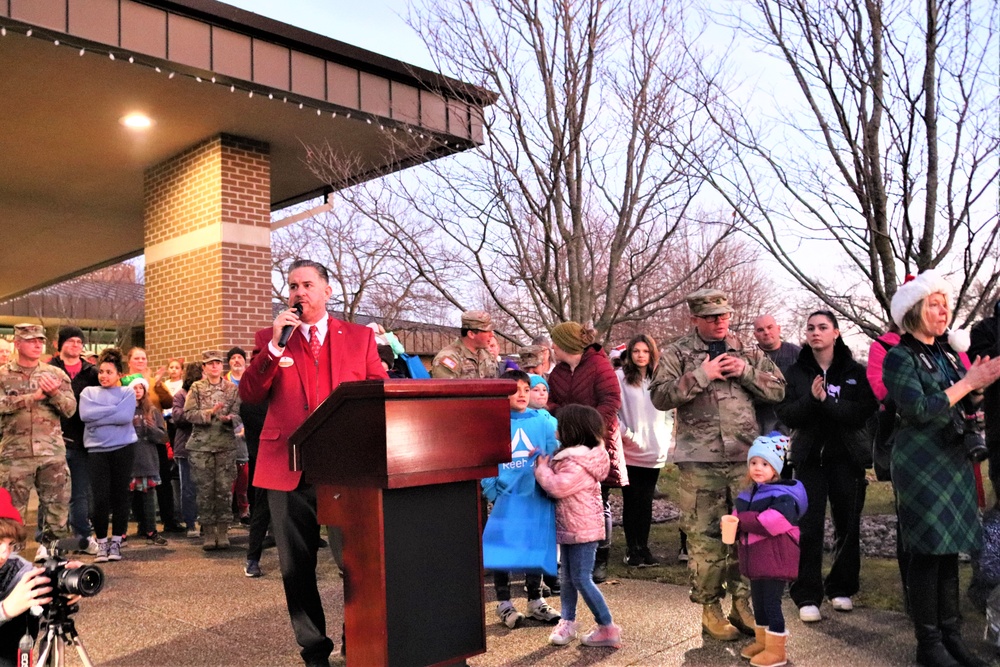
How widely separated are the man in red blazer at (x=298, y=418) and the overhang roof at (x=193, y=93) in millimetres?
4608

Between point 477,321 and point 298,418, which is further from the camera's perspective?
point 477,321

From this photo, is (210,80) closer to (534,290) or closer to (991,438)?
(534,290)

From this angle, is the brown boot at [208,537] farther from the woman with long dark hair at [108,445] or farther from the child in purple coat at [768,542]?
the child in purple coat at [768,542]

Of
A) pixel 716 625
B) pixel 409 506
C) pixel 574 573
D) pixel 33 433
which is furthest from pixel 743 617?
pixel 33 433

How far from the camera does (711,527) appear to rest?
484 centimetres

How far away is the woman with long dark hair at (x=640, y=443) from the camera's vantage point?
274 inches

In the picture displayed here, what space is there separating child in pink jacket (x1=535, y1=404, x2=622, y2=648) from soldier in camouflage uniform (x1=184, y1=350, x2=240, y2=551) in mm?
4292

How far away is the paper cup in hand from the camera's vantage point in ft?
14.5

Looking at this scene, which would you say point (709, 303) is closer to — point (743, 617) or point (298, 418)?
point (743, 617)

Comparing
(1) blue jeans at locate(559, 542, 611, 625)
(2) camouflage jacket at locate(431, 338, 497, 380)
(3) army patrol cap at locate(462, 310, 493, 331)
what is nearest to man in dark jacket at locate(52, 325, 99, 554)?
(2) camouflage jacket at locate(431, 338, 497, 380)

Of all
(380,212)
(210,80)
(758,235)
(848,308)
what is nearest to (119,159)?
(210,80)

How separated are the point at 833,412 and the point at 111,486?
20.4 feet

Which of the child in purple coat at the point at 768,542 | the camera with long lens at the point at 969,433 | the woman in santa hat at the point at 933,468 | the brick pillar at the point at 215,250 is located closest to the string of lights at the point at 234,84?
the brick pillar at the point at 215,250

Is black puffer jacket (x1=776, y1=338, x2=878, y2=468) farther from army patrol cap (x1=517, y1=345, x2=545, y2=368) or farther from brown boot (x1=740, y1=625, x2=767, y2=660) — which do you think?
army patrol cap (x1=517, y1=345, x2=545, y2=368)
